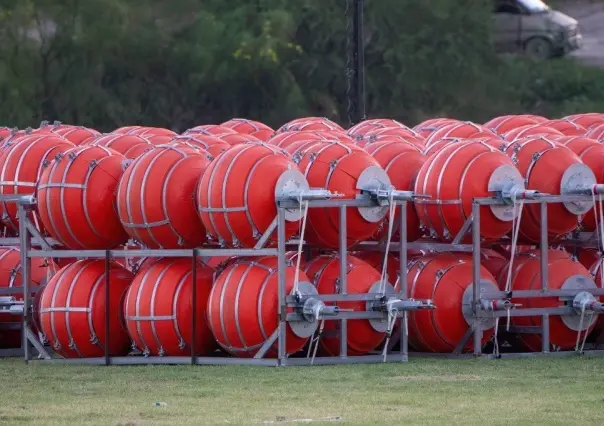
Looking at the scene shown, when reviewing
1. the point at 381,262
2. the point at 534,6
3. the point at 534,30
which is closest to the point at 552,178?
the point at 381,262

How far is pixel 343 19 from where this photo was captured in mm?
40562

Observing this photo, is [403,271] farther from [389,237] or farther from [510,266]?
[510,266]

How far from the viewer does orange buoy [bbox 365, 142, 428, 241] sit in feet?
56.0

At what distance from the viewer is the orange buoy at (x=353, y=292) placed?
16.1 metres

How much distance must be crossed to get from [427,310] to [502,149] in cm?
193

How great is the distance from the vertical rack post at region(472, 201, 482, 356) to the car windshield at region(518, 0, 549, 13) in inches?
991

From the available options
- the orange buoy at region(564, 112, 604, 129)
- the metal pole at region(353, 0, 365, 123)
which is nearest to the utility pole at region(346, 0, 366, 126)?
the metal pole at region(353, 0, 365, 123)

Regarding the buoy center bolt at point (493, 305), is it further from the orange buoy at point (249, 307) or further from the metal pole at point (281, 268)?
the metal pole at point (281, 268)

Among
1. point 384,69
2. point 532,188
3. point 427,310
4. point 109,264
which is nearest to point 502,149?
point 532,188

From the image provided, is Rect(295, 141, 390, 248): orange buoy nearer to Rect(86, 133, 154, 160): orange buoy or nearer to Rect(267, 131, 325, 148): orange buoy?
Rect(267, 131, 325, 148): orange buoy

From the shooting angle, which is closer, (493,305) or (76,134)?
(493,305)

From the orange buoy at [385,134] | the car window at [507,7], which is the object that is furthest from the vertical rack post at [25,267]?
the car window at [507,7]

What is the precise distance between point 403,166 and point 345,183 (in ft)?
4.11

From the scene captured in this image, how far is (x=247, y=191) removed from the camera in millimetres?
15578
